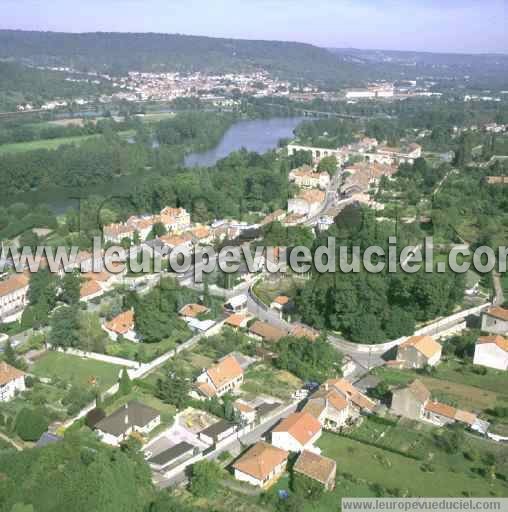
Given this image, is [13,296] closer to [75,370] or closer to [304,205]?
[75,370]

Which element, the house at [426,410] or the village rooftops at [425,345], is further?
the village rooftops at [425,345]

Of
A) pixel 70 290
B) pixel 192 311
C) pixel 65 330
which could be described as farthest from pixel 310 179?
pixel 65 330

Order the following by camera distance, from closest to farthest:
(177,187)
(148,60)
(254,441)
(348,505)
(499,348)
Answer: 1. (348,505)
2. (254,441)
3. (499,348)
4. (177,187)
5. (148,60)

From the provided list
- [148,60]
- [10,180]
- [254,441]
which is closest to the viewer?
[254,441]

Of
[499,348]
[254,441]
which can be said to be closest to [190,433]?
[254,441]

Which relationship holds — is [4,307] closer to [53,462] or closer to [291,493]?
[53,462]

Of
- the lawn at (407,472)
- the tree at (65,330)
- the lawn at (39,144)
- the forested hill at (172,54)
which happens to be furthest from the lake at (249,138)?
the forested hill at (172,54)

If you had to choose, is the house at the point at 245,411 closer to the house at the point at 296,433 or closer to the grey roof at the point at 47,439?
the house at the point at 296,433
